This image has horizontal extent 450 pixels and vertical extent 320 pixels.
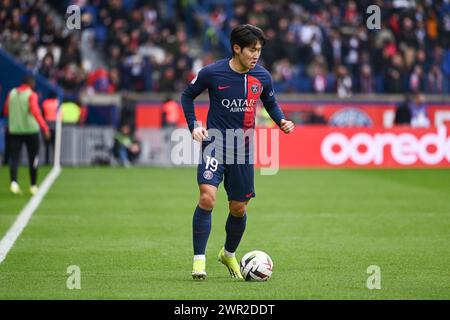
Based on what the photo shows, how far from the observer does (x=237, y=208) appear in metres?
9.63

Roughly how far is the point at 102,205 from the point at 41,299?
9126 mm

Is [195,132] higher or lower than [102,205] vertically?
higher

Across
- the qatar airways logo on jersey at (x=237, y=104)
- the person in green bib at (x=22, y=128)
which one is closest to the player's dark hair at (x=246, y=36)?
the qatar airways logo on jersey at (x=237, y=104)

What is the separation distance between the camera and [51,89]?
27734 millimetres

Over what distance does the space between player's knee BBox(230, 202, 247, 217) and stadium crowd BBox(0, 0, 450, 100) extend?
2003cm

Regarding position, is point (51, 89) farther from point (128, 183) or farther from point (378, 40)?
point (378, 40)

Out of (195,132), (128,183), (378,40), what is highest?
(378,40)

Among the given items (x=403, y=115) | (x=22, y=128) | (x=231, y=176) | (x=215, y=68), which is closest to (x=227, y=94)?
(x=215, y=68)

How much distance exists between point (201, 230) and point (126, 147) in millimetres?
19198

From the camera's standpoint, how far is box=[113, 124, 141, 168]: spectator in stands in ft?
92.5

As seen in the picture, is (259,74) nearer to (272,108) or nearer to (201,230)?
(272,108)
